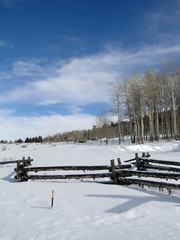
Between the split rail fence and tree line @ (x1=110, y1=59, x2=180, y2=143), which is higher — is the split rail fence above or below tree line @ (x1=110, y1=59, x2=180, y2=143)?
below

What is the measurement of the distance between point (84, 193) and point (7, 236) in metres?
3.05

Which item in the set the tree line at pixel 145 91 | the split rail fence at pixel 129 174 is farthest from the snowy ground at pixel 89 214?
the tree line at pixel 145 91

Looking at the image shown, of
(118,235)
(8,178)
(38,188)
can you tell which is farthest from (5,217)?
(8,178)

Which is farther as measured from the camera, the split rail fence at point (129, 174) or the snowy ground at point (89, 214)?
the split rail fence at point (129, 174)

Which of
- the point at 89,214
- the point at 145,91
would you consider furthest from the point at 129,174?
the point at 145,91

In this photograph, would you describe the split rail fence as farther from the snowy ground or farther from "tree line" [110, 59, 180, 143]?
"tree line" [110, 59, 180, 143]

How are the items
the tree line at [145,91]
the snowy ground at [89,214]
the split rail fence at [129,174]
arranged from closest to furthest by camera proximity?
the snowy ground at [89,214], the split rail fence at [129,174], the tree line at [145,91]

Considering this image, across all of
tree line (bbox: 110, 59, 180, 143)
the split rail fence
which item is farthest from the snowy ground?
tree line (bbox: 110, 59, 180, 143)

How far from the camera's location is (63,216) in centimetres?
451

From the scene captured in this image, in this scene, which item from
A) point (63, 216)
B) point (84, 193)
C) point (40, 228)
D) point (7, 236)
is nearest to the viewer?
point (7, 236)

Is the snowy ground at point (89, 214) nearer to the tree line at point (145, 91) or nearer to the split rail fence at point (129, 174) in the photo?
the split rail fence at point (129, 174)

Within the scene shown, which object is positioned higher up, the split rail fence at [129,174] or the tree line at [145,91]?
the tree line at [145,91]

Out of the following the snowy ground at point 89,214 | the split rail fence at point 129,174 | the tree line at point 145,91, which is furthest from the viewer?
the tree line at point 145,91

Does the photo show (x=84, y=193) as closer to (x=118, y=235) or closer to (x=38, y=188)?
(x=38, y=188)
